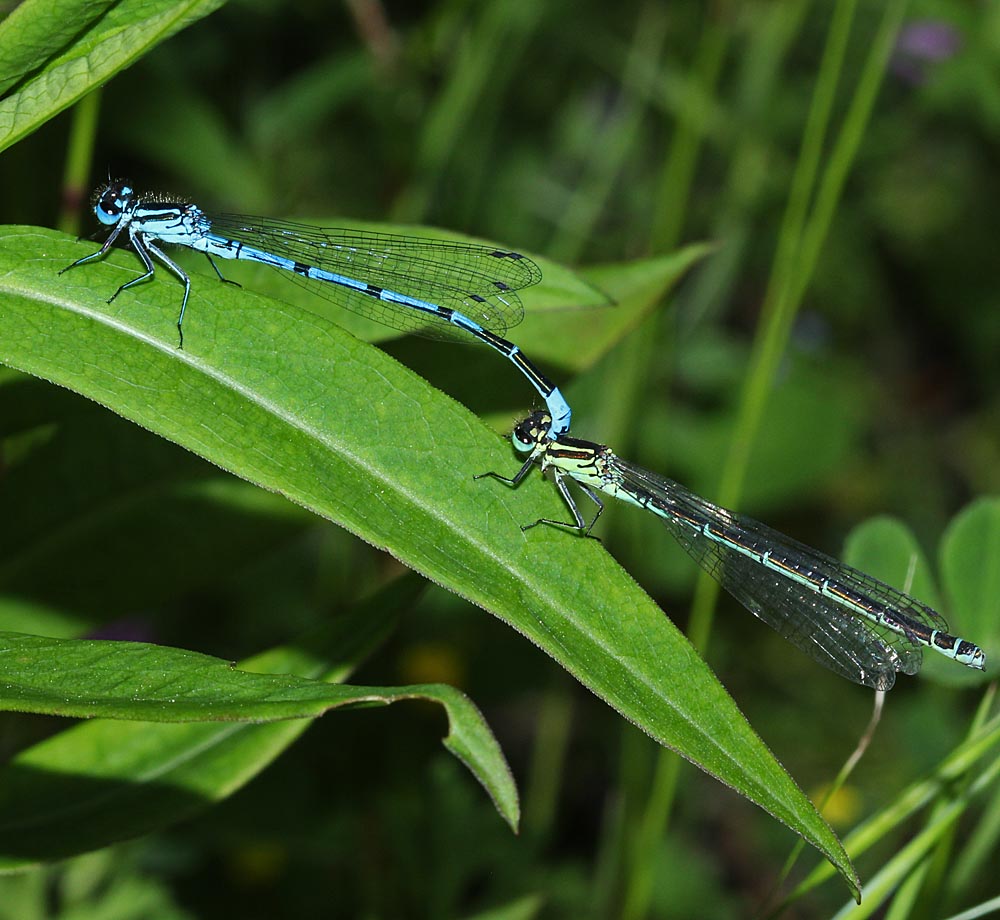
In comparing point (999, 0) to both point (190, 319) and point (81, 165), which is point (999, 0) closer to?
point (81, 165)

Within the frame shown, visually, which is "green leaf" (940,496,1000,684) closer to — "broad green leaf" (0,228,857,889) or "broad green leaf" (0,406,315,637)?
"broad green leaf" (0,228,857,889)

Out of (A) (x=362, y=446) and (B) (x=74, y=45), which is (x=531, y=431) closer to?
(A) (x=362, y=446)

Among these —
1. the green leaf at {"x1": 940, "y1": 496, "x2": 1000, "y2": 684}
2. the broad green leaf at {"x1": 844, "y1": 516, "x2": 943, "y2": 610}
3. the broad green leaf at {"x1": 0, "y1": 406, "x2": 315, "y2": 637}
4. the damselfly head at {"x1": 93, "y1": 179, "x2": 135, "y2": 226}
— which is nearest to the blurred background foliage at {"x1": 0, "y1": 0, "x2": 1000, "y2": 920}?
the broad green leaf at {"x1": 0, "y1": 406, "x2": 315, "y2": 637}

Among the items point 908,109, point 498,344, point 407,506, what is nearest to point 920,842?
point 407,506

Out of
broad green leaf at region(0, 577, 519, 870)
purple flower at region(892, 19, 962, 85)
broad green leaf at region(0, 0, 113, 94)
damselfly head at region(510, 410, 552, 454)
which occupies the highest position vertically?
purple flower at region(892, 19, 962, 85)

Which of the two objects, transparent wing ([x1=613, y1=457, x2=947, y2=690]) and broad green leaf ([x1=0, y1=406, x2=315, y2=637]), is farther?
transparent wing ([x1=613, y1=457, x2=947, y2=690])

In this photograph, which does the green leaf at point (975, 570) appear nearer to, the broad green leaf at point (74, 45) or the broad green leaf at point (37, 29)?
the broad green leaf at point (74, 45)

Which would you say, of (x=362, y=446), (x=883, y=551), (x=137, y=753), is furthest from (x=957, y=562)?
(x=137, y=753)

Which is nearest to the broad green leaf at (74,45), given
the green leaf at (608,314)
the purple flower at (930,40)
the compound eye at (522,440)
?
the green leaf at (608,314)
